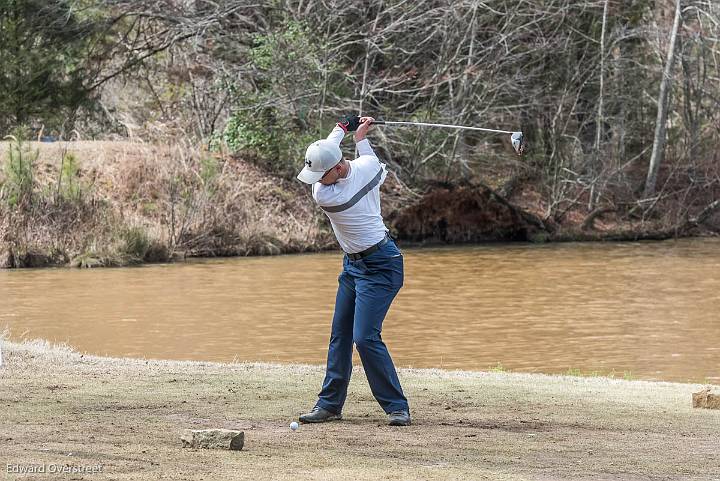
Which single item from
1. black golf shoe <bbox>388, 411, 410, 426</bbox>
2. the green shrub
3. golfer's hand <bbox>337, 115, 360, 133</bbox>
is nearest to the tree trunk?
the green shrub

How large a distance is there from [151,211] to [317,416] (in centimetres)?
2176

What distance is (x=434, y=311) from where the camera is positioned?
66.4 feet

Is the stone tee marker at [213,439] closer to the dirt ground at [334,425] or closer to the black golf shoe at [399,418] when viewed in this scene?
the dirt ground at [334,425]

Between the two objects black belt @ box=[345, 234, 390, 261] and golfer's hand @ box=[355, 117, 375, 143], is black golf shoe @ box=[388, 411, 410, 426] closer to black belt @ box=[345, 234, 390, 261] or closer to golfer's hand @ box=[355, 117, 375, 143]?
black belt @ box=[345, 234, 390, 261]

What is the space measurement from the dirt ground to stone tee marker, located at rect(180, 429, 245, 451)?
6cm

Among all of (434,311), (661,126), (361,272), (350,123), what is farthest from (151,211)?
(361,272)

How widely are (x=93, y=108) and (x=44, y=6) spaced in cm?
409

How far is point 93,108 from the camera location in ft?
122

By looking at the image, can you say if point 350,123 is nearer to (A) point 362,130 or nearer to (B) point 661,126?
(A) point 362,130

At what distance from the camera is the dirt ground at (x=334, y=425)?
673 centimetres

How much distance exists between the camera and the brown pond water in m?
15.5

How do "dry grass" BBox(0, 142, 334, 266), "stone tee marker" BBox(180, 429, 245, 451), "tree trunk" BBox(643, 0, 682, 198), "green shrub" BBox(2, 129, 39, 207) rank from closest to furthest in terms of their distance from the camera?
1. "stone tee marker" BBox(180, 429, 245, 451)
2. "dry grass" BBox(0, 142, 334, 266)
3. "green shrub" BBox(2, 129, 39, 207)
4. "tree trunk" BBox(643, 0, 682, 198)

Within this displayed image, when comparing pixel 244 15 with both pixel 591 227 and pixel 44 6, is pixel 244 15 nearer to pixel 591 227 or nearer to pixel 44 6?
pixel 44 6

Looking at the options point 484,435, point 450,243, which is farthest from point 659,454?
point 450,243
